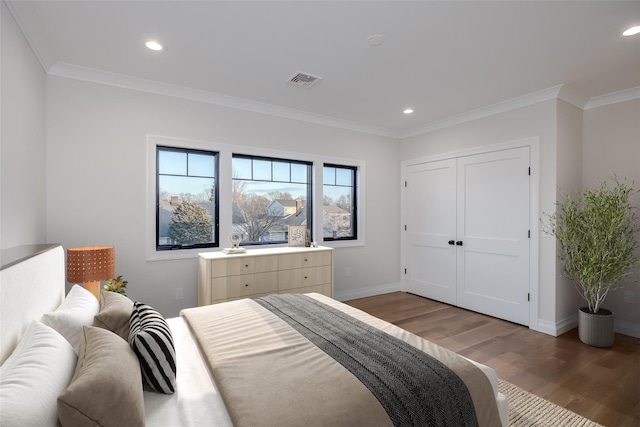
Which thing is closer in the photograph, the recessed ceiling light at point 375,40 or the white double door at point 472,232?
the recessed ceiling light at point 375,40

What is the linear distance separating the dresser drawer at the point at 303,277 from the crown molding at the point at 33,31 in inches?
115

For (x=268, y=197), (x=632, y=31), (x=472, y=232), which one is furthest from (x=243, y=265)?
(x=632, y=31)

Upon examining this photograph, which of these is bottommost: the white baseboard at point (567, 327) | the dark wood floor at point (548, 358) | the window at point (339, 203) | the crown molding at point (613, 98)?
the dark wood floor at point (548, 358)

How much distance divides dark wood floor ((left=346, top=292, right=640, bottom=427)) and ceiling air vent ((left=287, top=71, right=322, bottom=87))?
291 centimetres

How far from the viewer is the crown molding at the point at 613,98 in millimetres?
3367

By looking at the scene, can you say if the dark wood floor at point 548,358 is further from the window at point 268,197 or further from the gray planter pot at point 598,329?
the window at point 268,197

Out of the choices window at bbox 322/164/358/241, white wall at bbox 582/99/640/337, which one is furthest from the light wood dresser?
white wall at bbox 582/99/640/337

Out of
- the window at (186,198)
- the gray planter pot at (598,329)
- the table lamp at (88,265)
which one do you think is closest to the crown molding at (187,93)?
the window at (186,198)

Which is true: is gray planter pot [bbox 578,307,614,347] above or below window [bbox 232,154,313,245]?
below

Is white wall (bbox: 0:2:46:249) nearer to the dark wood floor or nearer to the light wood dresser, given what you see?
the light wood dresser

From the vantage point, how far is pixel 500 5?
206cm

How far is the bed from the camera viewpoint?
914 millimetres

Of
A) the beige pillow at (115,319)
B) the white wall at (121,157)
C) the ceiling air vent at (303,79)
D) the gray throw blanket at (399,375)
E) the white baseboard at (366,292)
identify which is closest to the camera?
the gray throw blanket at (399,375)

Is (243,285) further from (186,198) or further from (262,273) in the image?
(186,198)
